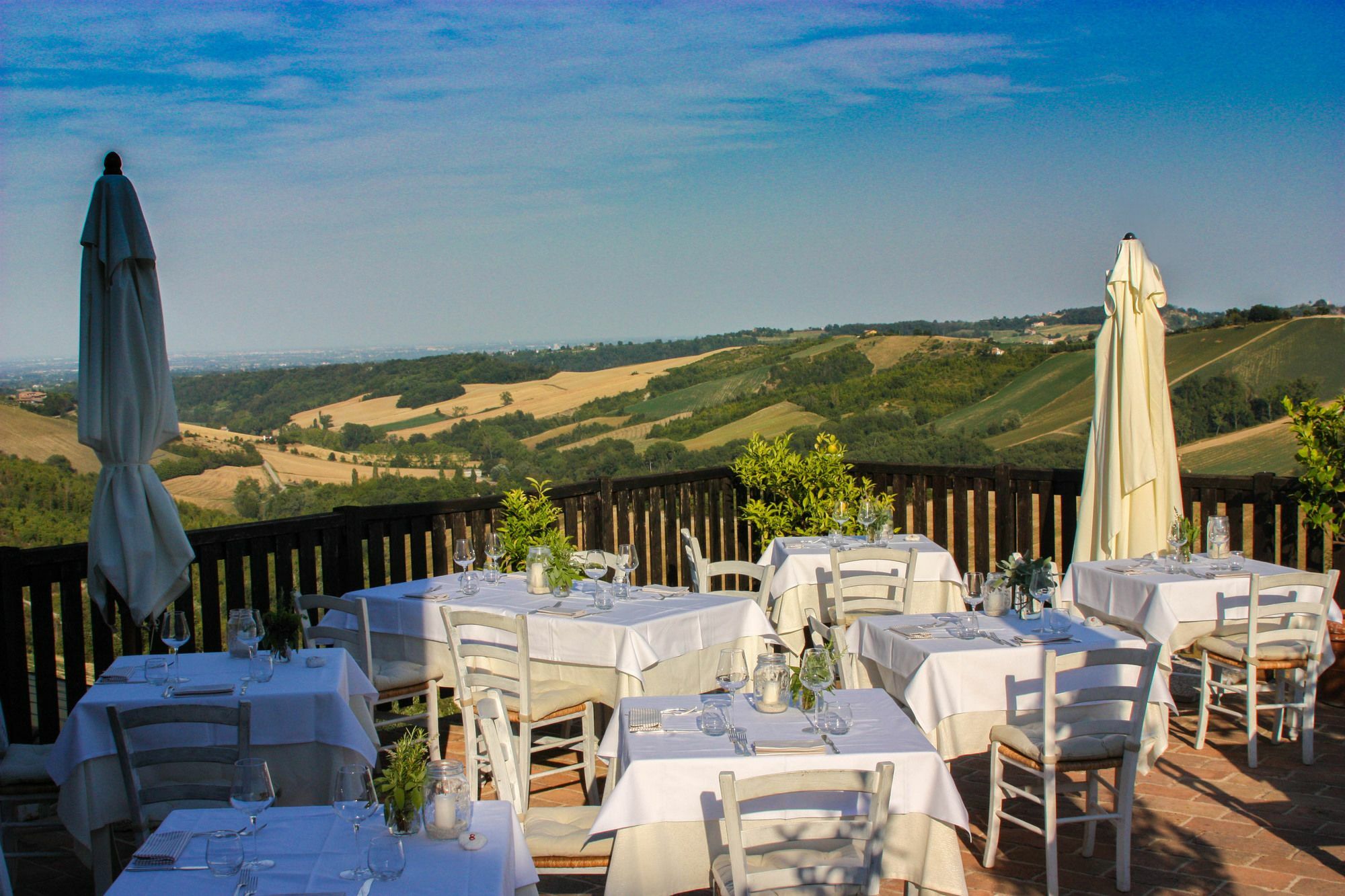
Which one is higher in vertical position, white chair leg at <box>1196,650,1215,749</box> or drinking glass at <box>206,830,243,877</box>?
drinking glass at <box>206,830,243,877</box>

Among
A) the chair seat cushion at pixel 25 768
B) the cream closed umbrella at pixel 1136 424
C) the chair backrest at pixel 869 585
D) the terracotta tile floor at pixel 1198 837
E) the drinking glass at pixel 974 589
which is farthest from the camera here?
the cream closed umbrella at pixel 1136 424

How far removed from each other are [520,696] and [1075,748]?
2411 millimetres

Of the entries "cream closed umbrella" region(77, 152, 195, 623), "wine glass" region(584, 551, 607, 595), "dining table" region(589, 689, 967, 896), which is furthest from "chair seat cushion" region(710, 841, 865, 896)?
"cream closed umbrella" region(77, 152, 195, 623)

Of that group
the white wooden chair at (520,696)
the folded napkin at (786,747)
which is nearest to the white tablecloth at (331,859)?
the folded napkin at (786,747)

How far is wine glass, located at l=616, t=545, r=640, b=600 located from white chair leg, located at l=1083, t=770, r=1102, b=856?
8.46 ft

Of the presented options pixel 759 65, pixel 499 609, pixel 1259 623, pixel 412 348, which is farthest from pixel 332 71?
pixel 1259 623

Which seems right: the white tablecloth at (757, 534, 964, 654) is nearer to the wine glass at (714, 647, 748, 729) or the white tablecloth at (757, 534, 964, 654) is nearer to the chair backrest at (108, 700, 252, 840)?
the wine glass at (714, 647, 748, 729)

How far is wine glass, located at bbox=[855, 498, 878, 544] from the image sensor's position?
25.4 ft

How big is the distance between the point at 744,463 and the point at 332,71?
10.2m

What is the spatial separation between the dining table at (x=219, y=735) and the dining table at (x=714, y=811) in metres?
1.43

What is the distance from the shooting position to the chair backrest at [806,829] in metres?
2.79

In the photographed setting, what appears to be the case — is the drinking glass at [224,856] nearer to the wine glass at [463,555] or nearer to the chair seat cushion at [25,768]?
the chair seat cushion at [25,768]

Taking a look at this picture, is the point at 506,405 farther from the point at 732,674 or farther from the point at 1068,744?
the point at 1068,744

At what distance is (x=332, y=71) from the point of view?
15.7 meters
